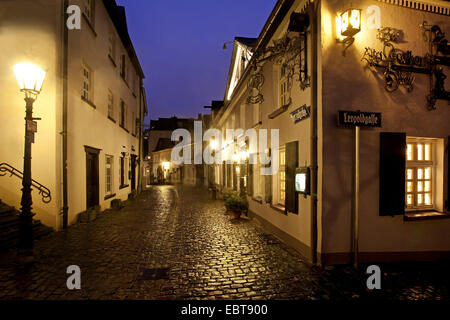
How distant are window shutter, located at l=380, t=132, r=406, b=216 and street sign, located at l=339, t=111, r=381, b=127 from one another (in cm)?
47

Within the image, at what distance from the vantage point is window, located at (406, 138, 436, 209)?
6.01m

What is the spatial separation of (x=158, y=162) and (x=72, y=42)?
41.1m

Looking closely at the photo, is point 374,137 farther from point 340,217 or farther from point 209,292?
point 209,292

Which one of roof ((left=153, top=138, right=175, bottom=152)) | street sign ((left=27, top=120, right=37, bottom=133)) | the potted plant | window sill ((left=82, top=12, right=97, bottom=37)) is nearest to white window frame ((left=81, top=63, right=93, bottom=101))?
window sill ((left=82, top=12, right=97, bottom=37))

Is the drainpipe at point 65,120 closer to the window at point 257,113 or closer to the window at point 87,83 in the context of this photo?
the window at point 87,83

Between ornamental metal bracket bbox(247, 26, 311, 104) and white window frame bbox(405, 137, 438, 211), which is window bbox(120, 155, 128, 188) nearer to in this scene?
ornamental metal bracket bbox(247, 26, 311, 104)

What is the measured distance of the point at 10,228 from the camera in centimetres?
677

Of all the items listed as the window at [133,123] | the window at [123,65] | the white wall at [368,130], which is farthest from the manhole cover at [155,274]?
the window at [133,123]

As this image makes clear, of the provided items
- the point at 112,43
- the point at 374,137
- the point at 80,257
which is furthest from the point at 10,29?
the point at 374,137

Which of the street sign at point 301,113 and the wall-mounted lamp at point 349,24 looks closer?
the wall-mounted lamp at point 349,24

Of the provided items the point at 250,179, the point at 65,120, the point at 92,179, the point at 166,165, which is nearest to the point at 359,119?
the point at 250,179

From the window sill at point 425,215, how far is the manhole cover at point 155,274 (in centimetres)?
511

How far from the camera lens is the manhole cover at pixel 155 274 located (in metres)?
4.67
